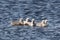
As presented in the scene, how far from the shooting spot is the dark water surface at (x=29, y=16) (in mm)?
29297

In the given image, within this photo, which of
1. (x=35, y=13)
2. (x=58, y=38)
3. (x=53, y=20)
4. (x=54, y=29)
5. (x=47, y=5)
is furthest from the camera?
(x=47, y=5)

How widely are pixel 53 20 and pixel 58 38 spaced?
197 inches

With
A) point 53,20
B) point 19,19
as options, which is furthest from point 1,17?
point 53,20

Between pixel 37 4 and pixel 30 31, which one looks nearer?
pixel 30 31

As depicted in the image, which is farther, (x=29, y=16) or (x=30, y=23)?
(x=29, y=16)

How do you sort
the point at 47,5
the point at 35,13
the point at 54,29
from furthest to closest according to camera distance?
the point at 47,5 < the point at 35,13 < the point at 54,29

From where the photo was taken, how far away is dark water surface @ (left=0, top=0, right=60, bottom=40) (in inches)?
1153

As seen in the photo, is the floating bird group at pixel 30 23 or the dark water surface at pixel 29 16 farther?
the floating bird group at pixel 30 23

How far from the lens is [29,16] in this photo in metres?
35.2

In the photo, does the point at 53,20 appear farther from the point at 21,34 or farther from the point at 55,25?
the point at 21,34

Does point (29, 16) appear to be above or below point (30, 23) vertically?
above

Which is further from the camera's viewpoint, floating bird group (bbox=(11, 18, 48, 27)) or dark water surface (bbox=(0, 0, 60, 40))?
floating bird group (bbox=(11, 18, 48, 27))

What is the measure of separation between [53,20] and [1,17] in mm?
4449

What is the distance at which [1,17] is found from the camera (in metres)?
34.4
